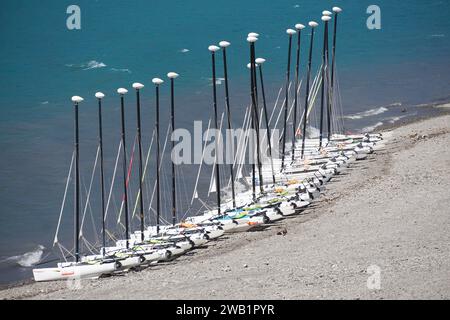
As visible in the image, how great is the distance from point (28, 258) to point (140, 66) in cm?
5262

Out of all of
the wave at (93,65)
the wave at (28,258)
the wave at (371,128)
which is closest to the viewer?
the wave at (28,258)

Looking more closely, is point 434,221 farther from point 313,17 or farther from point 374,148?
point 313,17

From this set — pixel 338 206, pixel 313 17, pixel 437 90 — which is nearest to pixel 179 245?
pixel 338 206

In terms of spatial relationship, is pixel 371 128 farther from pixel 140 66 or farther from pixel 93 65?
pixel 93 65

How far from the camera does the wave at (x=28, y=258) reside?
4416cm

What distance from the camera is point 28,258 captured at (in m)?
45.1

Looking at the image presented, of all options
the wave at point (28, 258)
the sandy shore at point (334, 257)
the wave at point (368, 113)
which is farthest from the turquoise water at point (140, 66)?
the sandy shore at point (334, 257)

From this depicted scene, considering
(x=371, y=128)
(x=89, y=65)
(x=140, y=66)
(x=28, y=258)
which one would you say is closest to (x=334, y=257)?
(x=28, y=258)

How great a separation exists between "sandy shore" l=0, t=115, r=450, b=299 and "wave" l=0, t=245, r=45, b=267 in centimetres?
499

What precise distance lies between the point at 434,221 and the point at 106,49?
71.9 meters

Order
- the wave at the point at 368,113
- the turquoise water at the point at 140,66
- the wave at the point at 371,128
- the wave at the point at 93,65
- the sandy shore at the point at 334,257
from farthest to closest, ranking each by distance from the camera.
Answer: the wave at the point at 93,65, the wave at the point at 368,113, the wave at the point at 371,128, the turquoise water at the point at 140,66, the sandy shore at the point at 334,257

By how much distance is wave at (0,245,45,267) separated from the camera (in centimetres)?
4416

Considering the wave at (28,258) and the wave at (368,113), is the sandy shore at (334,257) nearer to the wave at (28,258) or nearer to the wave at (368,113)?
the wave at (28,258)

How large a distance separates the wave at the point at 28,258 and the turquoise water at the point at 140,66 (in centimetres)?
19
